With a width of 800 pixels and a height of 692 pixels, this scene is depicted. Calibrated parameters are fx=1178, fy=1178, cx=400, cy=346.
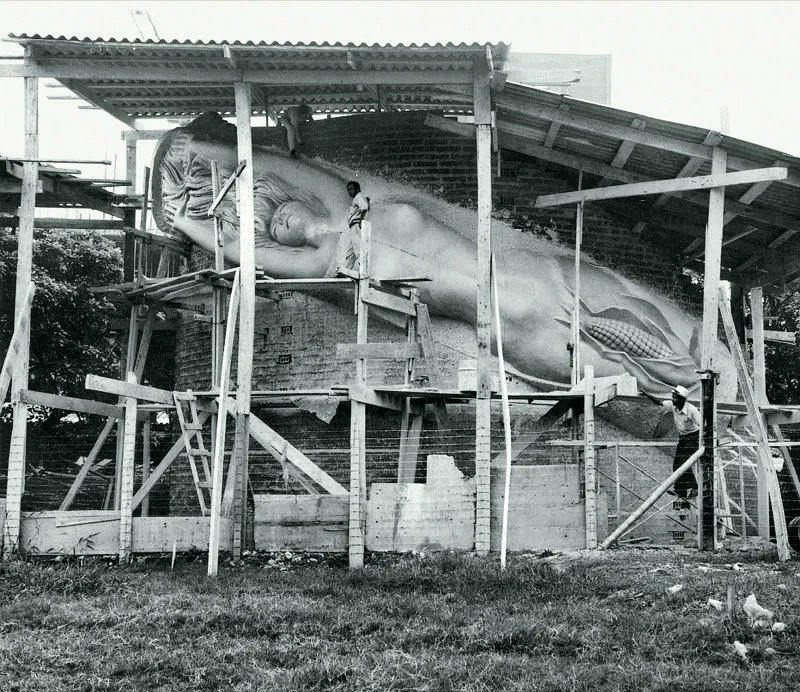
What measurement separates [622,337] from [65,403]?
7.28 m

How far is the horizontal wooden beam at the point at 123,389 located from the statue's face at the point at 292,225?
3.02m

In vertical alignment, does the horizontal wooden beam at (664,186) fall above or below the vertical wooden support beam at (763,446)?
above

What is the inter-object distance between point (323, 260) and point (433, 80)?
10.0ft

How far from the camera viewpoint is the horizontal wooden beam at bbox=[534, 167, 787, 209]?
13.9m

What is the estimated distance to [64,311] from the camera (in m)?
20.3

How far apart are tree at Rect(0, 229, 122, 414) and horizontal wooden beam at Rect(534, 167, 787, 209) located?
8.09 meters

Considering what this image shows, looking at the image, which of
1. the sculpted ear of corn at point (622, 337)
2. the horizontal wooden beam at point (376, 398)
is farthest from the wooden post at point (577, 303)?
the horizontal wooden beam at point (376, 398)

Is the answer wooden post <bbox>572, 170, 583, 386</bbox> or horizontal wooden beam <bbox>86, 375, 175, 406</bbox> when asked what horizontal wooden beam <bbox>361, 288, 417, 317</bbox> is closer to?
wooden post <bbox>572, 170, 583, 386</bbox>

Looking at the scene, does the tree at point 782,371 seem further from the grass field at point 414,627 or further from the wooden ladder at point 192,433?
the wooden ladder at point 192,433

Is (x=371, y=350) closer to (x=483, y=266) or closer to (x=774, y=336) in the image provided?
(x=483, y=266)

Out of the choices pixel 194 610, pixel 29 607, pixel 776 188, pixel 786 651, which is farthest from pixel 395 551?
pixel 776 188

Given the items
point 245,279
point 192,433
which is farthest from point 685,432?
point 192,433

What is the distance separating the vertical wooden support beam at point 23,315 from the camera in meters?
12.7

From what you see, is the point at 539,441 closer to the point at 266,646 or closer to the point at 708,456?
the point at 708,456
